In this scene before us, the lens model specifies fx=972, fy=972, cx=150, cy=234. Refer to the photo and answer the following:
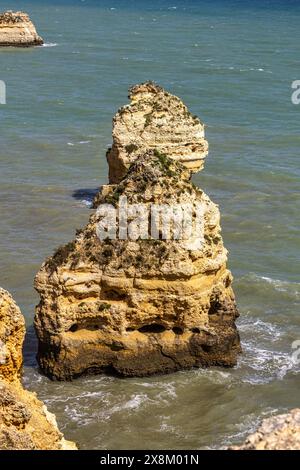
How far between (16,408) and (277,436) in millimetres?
4898

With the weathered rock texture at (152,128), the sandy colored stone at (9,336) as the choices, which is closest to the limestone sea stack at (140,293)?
the sandy colored stone at (9,336)

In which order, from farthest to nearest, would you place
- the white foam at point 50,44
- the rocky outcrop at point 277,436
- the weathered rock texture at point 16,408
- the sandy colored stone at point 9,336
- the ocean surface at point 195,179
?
1. the white foam at point 50,44
2. the ocean surface at point 195,179
3. the sandy colored stone at point 9,336
4. the weathered rock texture at point 16,408
5. the rocky outcrop at point 277,436

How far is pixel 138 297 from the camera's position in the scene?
2228 centimetres

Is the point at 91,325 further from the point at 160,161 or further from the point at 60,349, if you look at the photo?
the point at 160,161

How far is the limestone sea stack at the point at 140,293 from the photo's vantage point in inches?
879

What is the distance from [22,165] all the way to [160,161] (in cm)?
2371

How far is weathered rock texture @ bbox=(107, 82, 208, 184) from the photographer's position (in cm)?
3481

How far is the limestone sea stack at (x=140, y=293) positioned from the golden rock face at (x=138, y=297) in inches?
0.9

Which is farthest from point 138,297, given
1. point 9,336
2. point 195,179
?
point 195,179

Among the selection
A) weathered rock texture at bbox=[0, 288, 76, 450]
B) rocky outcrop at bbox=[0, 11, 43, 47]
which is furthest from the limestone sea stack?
rocky outcrop at bbox=[0, 11, 43, 47]

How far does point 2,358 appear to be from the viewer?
15555mm

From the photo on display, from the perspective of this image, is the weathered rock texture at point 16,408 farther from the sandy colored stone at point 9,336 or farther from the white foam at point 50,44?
the white foam at point 50,44

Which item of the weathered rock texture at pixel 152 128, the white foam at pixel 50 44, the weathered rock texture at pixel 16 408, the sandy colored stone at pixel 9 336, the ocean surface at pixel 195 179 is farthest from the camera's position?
the white foam at pixel 50 44

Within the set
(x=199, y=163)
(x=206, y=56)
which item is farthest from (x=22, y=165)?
(x=206, y=56)
